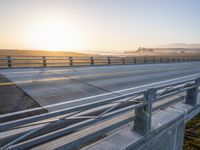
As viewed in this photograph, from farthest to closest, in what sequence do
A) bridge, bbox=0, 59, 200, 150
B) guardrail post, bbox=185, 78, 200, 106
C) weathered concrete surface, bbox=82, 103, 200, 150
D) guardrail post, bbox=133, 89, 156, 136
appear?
1. guardrail post, bbox=185, 78, 200, 106
2. guardrail post, bbox=133, 89, 156, 136
3. weathered concrete surface, bbox=82, 103, 200, 150
4. bridge, bbox=0, 59, 200, 150

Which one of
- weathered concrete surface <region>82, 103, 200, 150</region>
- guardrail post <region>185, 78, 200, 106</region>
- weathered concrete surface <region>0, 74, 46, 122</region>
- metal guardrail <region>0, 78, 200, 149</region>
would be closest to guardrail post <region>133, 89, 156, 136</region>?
metal guardrail <region>0, 78, 200, 149</region>

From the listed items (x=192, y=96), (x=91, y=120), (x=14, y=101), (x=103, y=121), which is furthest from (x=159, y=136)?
(x=14, y=101)

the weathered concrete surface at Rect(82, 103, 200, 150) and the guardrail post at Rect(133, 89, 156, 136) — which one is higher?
the guardrail post at Rect(133, 89, 156, 136)

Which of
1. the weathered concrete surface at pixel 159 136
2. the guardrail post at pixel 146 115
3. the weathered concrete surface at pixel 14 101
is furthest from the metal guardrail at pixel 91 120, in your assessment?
the weathered concrete surface at pixel 14 101

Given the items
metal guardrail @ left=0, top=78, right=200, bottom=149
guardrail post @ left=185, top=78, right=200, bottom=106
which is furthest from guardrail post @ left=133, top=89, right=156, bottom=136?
guardrail post @ left=185, top=78, right=200, bottom=106

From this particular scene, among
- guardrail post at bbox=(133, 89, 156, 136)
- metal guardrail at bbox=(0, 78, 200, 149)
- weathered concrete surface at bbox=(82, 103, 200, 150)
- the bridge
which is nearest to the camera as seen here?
metal guardrail at bbox=(0, 78, 200, 149)

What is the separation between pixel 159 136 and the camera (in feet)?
16.6

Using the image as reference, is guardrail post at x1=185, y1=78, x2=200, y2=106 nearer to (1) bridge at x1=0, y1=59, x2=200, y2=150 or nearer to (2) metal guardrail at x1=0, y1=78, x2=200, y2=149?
(1) bridge at x1=0, y1=59, x2=200, y2=150

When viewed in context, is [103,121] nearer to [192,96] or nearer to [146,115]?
[146,115]

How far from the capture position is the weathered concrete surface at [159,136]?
4.14 meters

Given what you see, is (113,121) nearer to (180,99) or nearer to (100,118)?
(100,118)

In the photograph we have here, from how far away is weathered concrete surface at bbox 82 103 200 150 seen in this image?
414 centimetres

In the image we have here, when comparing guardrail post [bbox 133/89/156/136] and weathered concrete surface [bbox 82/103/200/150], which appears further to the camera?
guardrail post [bbox 133/89/156/136]

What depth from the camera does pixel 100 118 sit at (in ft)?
12.3
